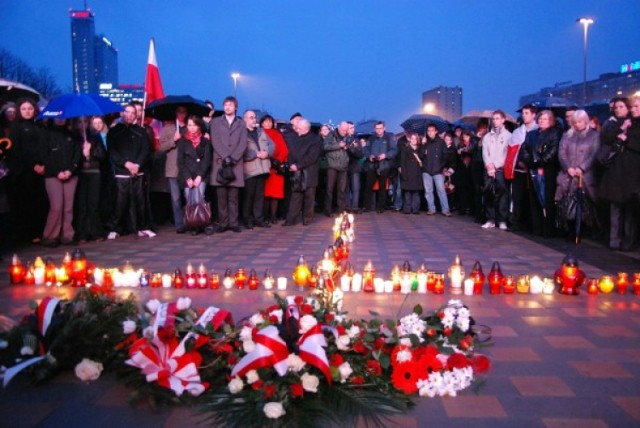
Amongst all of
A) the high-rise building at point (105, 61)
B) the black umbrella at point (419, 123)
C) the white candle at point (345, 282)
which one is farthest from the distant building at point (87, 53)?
the white candle at point (345, 282)

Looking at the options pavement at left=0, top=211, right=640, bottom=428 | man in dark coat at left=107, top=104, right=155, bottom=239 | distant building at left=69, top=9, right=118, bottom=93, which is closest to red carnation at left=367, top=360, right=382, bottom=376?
pavement at left=0, top=211, right=640, bottom=428

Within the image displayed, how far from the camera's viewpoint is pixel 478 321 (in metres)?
4.33

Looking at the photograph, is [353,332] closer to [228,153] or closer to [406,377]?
[406,377]

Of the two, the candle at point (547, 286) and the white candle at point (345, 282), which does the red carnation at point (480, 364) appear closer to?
the white candle at point (345, 282)

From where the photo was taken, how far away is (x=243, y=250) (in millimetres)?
7516

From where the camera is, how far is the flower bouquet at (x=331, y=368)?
8.94 feet

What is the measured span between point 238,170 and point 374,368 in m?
6.86

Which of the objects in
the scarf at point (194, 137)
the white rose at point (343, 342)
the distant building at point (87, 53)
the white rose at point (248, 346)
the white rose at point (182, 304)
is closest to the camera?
the white rose at point (248, 346)

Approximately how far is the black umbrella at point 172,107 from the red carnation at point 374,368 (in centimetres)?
754

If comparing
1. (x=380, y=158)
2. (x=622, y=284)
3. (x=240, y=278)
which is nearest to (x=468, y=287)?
(x=622, y=284)

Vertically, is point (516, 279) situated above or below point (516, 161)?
below

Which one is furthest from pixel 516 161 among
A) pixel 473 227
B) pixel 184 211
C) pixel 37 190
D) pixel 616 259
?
pixel 37 190

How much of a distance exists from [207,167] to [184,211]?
2.72 ft

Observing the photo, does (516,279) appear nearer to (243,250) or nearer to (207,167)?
(243,250)
